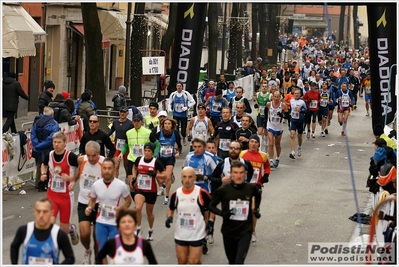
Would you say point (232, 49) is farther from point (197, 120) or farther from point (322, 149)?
point (197, 120)

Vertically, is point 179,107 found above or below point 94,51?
below

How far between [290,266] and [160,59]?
15708 mm

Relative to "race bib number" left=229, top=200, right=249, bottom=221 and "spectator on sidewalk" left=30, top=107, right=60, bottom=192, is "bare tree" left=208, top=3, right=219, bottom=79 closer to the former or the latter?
"spectator on sidewalk" left=30, top=107, right=60, bottom=192

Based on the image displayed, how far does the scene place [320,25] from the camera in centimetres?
11325

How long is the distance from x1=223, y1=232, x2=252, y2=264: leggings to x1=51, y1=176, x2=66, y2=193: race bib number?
8.09ft

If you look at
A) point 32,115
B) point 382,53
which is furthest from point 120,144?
point 32,115

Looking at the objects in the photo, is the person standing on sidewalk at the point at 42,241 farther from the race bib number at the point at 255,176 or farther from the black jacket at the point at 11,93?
the black jacket at the point at 11,93

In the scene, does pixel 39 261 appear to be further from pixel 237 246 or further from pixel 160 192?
pixel 160 192

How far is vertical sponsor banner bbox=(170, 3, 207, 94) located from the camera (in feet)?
66.3

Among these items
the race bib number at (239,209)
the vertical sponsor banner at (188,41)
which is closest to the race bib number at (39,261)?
the race bib number at (239,209)

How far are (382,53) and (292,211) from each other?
507 centimetres

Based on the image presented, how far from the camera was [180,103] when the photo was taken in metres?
23.1

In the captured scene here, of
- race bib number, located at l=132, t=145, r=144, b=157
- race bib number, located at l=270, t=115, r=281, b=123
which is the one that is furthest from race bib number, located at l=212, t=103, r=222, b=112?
race bib number, located at l=132, t=145, r=144, b=157

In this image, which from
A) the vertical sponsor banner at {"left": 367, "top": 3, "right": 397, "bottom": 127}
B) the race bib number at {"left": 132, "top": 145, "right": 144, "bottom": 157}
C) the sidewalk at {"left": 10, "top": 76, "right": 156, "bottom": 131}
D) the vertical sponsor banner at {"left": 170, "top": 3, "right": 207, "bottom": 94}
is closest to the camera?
the race bib number at {"left": 132, "top": 145, "right": 144, "bottom": 157}
